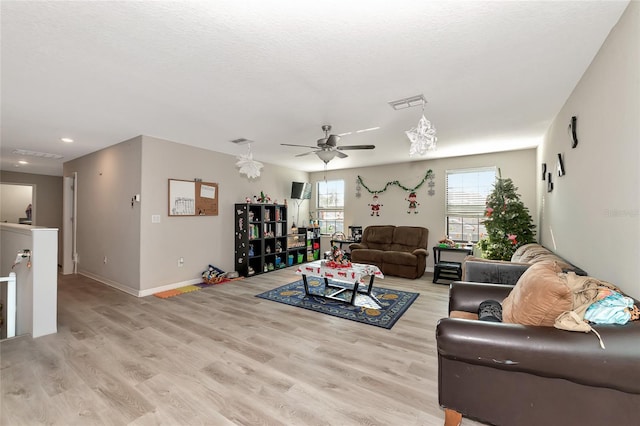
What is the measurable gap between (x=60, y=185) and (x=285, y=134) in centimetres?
798

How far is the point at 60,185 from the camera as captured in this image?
7887 millimetres

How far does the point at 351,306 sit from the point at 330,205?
14.0ft

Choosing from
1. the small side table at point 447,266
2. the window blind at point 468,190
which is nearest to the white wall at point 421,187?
the window blind at point 468,190

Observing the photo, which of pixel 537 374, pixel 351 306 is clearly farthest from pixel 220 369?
pixel 537 374

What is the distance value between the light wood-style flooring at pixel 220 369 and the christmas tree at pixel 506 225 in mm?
1380

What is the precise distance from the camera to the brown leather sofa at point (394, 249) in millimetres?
5398

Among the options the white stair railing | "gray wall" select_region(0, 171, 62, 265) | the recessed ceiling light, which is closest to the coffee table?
the white stair railing

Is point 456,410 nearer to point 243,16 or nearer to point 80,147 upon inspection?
point 243,16

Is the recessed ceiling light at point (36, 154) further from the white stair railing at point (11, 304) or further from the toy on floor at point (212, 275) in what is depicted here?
the toy on floor at point (212, 275)

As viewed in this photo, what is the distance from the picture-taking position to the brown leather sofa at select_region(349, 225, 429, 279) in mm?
5398

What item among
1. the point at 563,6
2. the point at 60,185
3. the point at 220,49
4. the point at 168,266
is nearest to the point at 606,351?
the point at 563,6

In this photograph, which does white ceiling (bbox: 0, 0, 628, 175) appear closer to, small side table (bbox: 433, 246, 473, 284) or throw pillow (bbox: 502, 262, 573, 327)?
throw pillow (bbox: 502, 262, 573, 327)

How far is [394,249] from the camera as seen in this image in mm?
6125

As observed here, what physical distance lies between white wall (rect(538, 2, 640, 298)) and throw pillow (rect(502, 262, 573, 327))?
0.46 meters
